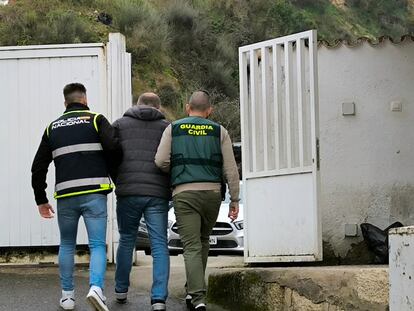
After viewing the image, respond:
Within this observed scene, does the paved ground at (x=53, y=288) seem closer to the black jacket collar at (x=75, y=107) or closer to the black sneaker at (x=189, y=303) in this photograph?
the black sneaker at (x=189, y=303)

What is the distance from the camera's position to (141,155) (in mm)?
7289

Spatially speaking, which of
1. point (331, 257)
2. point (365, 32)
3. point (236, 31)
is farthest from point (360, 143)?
point (365, 32)

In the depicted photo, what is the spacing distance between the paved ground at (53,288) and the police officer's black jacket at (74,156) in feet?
3.37

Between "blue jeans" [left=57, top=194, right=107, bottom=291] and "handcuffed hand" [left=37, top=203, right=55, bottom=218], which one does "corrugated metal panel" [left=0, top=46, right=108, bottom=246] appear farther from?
"blue jeans" [left=57, top=194, right=107, bottom=291]

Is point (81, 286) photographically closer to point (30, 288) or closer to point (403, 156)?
point (30, 288)

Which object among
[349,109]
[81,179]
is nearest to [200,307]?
[81,179]

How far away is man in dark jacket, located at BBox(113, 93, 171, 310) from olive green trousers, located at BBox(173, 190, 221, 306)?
0.18 metres

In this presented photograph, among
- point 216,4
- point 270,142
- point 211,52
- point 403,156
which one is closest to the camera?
point 270,142

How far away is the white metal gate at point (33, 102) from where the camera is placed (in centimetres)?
969

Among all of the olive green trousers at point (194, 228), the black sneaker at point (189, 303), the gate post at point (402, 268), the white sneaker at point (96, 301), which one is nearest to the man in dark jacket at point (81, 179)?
the white sneaker at point (96, 301)

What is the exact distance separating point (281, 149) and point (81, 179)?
6.92 ft

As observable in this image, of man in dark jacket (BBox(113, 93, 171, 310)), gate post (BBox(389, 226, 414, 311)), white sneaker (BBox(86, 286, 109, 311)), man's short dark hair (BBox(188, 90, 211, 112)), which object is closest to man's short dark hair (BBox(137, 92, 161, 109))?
man in dark jacket (BBox(113, 93, 171, 310))

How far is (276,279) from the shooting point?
23.8 ft

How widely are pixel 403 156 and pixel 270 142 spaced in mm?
1700
